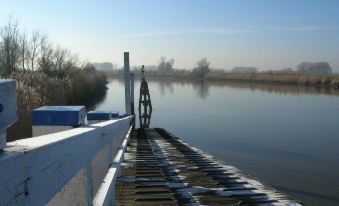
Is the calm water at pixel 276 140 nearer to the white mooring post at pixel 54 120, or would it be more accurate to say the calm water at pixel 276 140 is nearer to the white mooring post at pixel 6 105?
the white mooring post at pixel 54 120

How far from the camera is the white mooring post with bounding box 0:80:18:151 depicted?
105 centimetres

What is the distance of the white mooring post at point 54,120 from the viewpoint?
2.33 metres

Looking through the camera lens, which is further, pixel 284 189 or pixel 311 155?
pixel 311 155

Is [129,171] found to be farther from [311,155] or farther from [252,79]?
[252,79]

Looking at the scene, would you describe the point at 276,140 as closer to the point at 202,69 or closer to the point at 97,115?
the point at 97,115

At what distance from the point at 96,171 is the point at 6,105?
2904mm

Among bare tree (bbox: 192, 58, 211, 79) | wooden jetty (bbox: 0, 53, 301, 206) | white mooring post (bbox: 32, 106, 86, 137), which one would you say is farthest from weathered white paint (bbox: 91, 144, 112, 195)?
bare tree (bbox: 192, 58, 211, 79)

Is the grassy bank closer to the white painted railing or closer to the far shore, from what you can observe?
the far shore

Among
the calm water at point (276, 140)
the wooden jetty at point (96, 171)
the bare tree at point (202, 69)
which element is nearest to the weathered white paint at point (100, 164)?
the wooden jetty at point (96, 171)

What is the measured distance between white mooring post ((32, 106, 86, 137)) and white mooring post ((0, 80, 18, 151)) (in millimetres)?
1209

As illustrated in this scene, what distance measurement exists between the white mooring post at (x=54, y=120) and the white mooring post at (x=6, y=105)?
1.21m

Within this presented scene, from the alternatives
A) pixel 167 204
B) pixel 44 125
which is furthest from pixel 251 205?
pixel 44 125

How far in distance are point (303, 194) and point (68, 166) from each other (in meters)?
11.0

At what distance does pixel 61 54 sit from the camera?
40656mm
